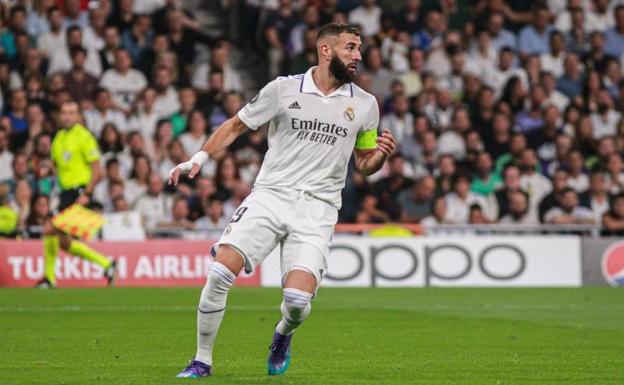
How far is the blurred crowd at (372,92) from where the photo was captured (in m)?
20.2

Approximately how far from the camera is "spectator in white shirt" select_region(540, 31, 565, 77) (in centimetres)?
2362

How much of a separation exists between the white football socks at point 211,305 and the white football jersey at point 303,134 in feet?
2.50

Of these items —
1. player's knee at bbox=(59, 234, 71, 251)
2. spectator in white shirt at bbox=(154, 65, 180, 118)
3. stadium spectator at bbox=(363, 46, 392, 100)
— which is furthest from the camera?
stadium spectator at bbox=(363, 46, 392, 100)

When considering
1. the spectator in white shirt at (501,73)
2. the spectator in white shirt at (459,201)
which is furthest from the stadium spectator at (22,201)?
the spectator in white shirt at (501,73)

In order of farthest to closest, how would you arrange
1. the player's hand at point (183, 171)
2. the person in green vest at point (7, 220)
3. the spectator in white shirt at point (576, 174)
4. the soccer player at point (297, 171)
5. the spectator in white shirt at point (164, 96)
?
the spectator in white shirt at point (576, 174) → the spectator in white shirt at point (164, 96) → the person in green vest at point (7, 220) → the soccer player at point (297, 171) → the player's hand at point (183, 171)

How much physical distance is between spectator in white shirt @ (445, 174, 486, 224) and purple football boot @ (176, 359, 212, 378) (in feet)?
41.8

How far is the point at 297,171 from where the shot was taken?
8562mm

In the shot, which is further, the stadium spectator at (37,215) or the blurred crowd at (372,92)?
the blurred crowd at (372,92)

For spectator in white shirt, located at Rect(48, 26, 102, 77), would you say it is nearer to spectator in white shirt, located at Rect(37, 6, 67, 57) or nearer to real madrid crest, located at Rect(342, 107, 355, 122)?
spectator in white shirt, located at Rect(37, 6, 67, 57)

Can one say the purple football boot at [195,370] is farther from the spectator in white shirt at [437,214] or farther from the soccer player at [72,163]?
the spectator in white shirt at [437,214]

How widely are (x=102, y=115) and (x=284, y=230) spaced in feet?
41.7

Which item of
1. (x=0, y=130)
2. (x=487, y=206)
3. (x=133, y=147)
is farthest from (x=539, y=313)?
(x=0, y=130)

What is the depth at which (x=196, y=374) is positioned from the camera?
8195 mm

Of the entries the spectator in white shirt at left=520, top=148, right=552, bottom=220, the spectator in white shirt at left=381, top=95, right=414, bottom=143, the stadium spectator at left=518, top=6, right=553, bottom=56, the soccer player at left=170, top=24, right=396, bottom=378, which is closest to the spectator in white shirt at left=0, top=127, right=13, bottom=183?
the spectator in white shirt at left=381, top=95, right=414, bottom=143
